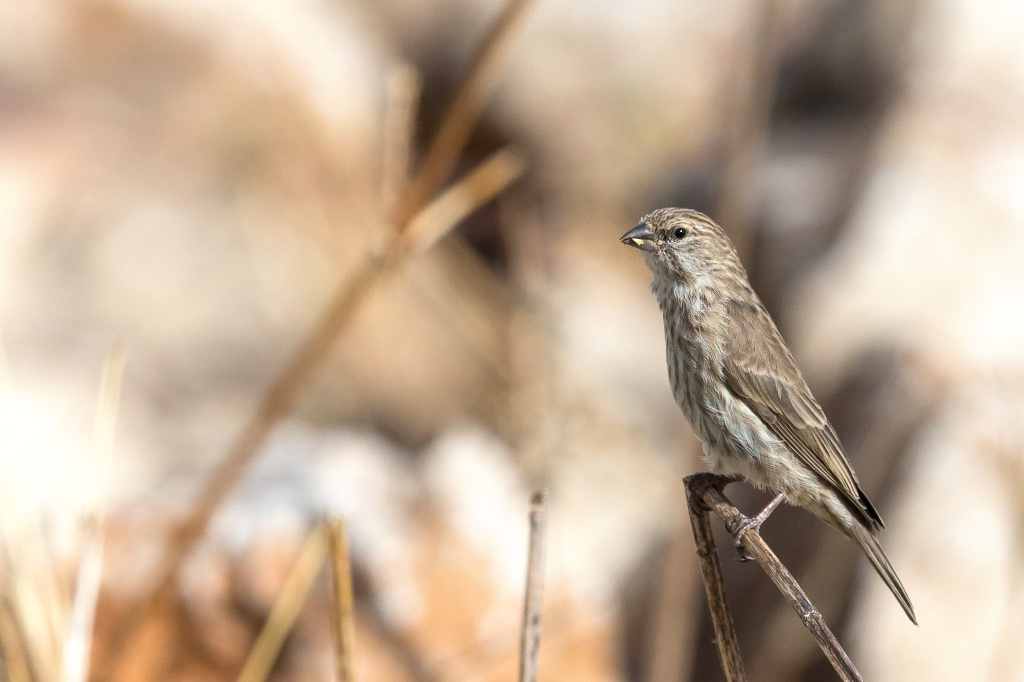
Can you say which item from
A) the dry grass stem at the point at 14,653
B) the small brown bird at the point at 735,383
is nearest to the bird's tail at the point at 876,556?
the small brown bird at the point at 735,383

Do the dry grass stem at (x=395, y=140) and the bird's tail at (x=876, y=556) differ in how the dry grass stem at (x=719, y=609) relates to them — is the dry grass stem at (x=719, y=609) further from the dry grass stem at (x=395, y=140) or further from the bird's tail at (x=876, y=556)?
the dry grass stem at (x=395, y=140)

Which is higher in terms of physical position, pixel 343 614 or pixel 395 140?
pixel 395 140

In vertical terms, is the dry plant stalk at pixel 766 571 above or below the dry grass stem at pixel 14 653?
below

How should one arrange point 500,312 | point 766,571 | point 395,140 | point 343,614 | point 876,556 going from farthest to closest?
point 500,312
point 876,556
point 395,140
point 766,571
point 343,614

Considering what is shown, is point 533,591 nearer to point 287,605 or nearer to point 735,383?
point 287,605

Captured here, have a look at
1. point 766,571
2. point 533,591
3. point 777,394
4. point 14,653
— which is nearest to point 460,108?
point 533,591

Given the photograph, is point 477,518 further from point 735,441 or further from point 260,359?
point 735,441
